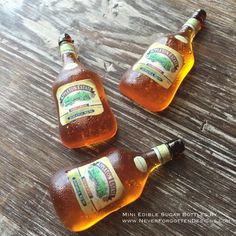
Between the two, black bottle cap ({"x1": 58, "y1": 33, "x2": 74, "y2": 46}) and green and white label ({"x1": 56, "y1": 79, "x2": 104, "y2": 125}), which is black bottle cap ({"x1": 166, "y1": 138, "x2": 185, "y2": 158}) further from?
black bottle cap ({"x1": 58, "y1": 33, "x2": 74, "y2": 46})

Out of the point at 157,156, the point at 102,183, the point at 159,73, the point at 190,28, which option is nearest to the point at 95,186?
the point at 102,183

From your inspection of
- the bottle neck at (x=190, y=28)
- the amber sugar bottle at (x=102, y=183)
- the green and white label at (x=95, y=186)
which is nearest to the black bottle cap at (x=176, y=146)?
the amber sugar bottle at (x=102, y=183)

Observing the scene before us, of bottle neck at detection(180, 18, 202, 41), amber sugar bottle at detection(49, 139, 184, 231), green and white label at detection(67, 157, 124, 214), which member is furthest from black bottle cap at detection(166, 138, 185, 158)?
bottle neck at detection(180, 18, 202, 41)

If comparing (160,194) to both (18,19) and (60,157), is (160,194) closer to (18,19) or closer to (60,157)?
(60,157)

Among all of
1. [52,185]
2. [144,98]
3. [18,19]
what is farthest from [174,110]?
[18,19]

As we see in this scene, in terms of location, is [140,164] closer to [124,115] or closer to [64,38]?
[124,115]

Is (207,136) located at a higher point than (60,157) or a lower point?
higher

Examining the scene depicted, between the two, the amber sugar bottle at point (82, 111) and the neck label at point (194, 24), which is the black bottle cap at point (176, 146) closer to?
the amber sugar bottle at point (82, 111)
